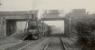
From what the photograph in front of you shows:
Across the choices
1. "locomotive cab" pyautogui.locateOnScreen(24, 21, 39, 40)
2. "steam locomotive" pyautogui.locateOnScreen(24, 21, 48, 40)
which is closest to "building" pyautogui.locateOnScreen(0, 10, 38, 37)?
"steam locomotive" pyautogui.locateOnScreen(24, 21, 48, 40)

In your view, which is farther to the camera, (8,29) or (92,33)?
(8,29)

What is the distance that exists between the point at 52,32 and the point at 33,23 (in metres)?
10.6

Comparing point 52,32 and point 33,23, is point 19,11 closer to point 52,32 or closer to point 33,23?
point 33,23

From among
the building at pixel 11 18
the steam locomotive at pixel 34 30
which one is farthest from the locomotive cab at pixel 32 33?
the building at pixel 11 18

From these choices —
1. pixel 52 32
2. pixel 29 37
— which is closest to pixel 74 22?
pixel 29 37

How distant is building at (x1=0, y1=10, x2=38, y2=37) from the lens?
25.8m

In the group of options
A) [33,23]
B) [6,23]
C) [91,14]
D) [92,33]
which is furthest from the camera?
[6,23]

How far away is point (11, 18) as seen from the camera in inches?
1073

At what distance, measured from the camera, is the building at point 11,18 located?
25.8 meters

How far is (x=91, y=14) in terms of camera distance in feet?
68.6

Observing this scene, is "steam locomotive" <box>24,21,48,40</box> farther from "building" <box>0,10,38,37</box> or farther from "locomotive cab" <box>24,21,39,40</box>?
"building" <box>0,10,38,37</box>

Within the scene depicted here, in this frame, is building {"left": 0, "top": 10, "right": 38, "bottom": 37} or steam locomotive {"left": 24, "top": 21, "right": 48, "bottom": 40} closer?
steam locomotive {"left": 24, "top": 21, "right": 48, "bottom": 40}

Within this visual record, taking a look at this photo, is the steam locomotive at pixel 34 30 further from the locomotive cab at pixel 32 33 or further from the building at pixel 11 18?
the building at pixel 11 18

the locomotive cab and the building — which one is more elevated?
the building
